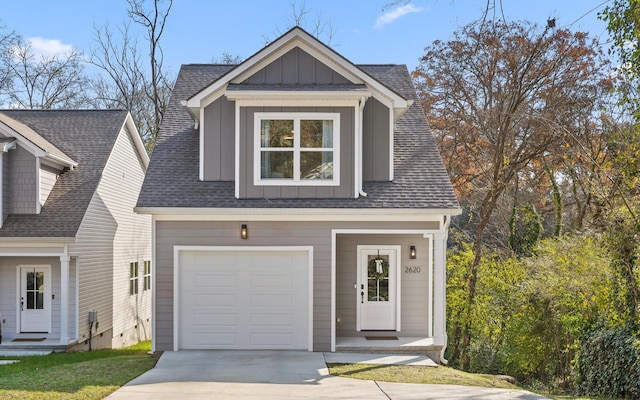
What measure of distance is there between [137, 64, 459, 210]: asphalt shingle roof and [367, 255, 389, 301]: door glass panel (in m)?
1.77

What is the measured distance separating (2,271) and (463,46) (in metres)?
17.0

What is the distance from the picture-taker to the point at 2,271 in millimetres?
14750

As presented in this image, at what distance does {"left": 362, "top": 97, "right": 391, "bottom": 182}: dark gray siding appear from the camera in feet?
40.0

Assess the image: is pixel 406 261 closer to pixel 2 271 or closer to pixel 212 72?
pixel 212 72

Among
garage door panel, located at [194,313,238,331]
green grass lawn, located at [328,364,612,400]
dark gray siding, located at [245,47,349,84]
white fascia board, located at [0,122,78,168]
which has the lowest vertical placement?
green grass lawn, located at [328,364,612,400]

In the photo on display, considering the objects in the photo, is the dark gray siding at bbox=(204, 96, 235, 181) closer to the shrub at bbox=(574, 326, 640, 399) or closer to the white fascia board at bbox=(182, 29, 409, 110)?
the white fascia board at bbox=(182, 29, 409, 110)

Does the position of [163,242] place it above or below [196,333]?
above

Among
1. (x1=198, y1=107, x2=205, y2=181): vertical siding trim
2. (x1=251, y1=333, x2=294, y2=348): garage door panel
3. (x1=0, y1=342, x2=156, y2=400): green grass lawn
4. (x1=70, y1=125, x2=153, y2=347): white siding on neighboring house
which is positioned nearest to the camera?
(x1=0, y1=342, x2=156, y2=400): green grass lawn

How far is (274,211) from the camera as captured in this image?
36.9 feet

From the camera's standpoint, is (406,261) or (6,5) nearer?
(406,261)

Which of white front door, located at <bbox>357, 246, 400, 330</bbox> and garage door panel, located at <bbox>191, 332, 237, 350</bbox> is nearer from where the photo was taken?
garage door panel, located at <bbox>191, 332, 237, 350</bbox>

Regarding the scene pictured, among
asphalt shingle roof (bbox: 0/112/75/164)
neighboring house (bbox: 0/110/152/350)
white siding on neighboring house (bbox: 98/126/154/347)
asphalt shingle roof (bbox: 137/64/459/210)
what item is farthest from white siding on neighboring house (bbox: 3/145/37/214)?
asphalt shingle roof (bbox: 137/64/459/210)

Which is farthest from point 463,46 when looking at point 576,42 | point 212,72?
point 212,72

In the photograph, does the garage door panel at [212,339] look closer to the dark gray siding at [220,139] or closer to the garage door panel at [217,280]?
the garage door panel at [217,280]
